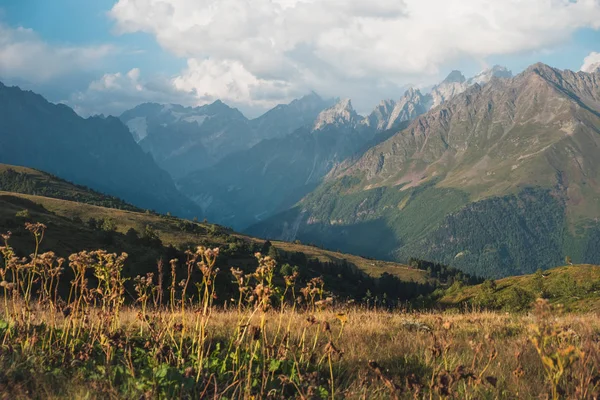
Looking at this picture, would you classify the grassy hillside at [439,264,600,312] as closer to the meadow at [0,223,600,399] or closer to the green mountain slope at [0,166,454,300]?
the green mountain slope at [0,166,454,300]

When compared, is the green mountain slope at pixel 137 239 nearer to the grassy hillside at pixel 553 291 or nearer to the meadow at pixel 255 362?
the grassy hillside at pixel 553 291

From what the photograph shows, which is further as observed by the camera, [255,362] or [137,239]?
[137,239]

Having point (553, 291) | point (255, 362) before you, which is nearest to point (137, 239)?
point (553, 291)

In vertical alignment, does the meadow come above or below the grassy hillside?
above

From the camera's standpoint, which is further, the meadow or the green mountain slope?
the green mountain slope

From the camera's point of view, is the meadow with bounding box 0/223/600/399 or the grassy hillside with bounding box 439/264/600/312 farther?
the grassy hillside with bounding box 439/264/600/312

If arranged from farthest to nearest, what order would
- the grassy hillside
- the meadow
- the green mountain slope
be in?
the green mountain slope < the grassy hillside < the meadow

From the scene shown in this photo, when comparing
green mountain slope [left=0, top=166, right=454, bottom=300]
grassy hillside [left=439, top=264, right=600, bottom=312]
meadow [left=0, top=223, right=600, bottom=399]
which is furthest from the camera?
green mountain slope [left=0, top=166, right=454, bottom=300]

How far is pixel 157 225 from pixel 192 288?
346 feet

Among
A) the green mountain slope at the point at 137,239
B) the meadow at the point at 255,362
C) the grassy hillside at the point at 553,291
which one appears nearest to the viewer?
the meadow at the point at 255,362

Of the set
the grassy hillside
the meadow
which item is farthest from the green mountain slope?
the meadow

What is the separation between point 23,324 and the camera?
758 centimetres

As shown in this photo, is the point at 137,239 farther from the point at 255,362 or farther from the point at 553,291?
the point at 255,362

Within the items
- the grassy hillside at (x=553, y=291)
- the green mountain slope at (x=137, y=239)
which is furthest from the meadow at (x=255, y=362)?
the grassy hillside at (x=553, y=291)
